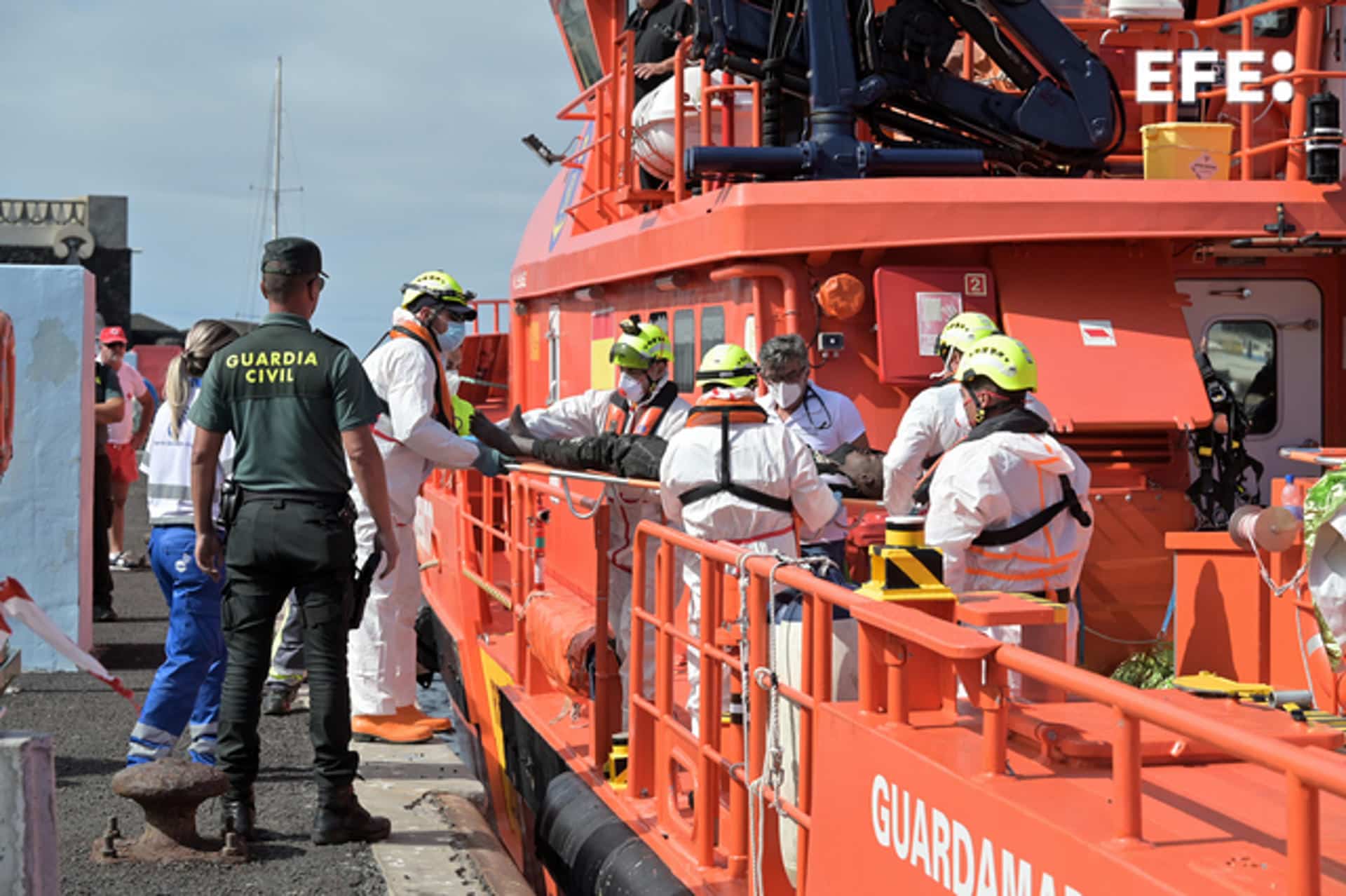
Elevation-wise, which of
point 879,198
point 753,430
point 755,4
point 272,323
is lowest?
point 753,430

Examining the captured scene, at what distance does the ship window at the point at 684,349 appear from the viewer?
6973 mm

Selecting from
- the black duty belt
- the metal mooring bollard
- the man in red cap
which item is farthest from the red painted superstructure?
the man in red cap

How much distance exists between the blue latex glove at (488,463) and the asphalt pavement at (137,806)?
1403mm

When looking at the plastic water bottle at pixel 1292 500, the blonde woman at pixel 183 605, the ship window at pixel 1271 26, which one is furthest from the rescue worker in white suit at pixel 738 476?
the ship window at pixel 1271 26

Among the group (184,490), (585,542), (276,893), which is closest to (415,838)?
(276,893)

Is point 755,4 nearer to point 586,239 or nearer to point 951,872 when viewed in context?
point 586,239

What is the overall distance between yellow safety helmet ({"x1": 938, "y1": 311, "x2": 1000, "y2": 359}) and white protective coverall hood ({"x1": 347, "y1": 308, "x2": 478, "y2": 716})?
198cm

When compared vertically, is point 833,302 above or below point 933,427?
above

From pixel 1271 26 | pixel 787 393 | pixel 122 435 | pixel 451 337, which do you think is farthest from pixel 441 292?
pixel 122 435

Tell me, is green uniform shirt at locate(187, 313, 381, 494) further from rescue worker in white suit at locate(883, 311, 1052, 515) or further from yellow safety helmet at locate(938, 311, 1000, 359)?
yellow safety helmet at locate(938, 311, 1000, 359)

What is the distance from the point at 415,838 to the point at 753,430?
180cm

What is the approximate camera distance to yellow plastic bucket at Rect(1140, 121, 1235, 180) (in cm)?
628

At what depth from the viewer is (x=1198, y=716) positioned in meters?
2.06

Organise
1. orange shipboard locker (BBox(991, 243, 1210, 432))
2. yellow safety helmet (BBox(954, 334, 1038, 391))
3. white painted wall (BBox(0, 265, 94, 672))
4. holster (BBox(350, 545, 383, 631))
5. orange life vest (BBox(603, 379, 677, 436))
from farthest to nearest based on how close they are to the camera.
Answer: white painted wall (BBox(0, 265, 94, 672)), orange life vest (BBox(603, 379, 677, 436)), orange shipboard locker (BBox(991, 243, 1210, 432)), holster (BBox(350, 545, 383, 631)), yellow safety helmet (BBox(954, 334, 1038, 391))
